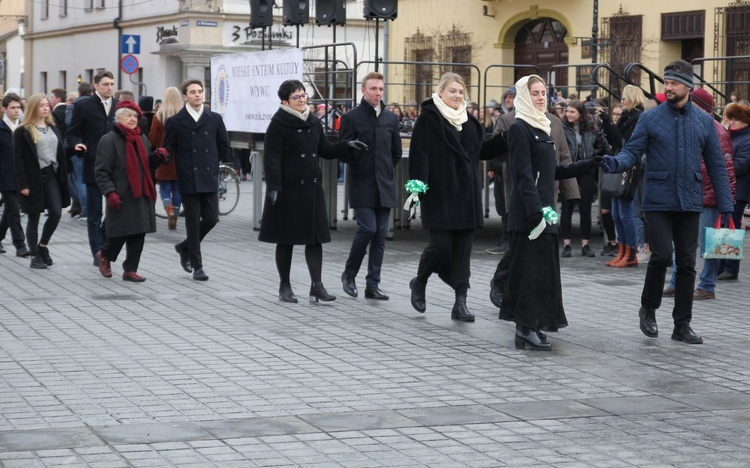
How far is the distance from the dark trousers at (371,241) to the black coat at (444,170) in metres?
1.41

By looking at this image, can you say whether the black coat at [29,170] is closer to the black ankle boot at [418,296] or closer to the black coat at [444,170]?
the black ankle boot at [418,296]

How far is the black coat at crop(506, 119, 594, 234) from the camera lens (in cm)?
926

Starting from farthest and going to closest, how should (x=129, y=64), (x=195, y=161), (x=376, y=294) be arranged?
(x=129, y=64)
(x=195, y=161)
(x=376, y=294)

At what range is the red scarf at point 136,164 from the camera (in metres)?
12.9

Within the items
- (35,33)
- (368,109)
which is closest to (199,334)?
(368,109)

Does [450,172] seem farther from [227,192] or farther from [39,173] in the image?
[227,192]

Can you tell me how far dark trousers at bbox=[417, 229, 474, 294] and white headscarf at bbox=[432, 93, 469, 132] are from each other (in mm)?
811

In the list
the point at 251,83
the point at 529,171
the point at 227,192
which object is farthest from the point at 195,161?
the point at 227,192

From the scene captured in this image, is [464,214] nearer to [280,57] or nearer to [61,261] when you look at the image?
[61,261]

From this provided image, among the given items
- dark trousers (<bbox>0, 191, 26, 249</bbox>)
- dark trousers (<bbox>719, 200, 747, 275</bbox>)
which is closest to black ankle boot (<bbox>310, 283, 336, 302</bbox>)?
dark trousers (<bbox>719, 200, 747, 275</bbox>)

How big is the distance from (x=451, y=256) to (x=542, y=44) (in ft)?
90.9

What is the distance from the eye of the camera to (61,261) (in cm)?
1487

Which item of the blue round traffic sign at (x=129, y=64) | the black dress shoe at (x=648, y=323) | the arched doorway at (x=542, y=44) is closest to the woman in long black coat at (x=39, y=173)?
the black dress shoe at (x=648, y=323)

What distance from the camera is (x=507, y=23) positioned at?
38.0 metres
